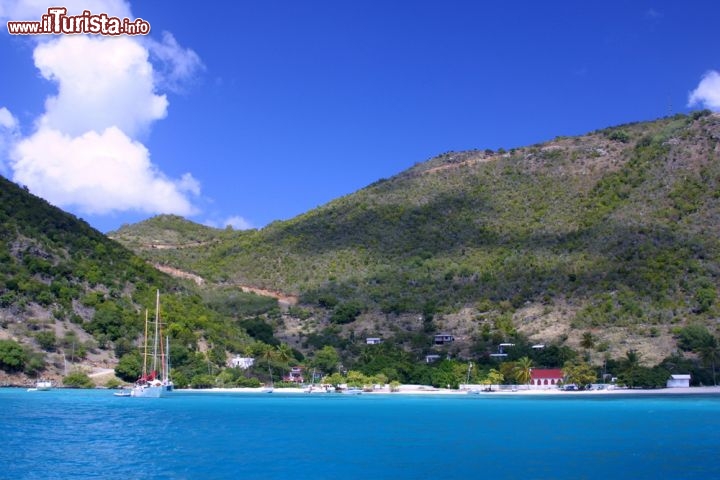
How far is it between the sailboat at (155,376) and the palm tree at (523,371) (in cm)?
4185

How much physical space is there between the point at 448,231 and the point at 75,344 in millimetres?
77988

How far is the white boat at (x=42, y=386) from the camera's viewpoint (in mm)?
83000

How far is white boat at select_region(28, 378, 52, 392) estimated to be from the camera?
272 feet

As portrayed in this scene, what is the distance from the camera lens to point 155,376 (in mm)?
87438

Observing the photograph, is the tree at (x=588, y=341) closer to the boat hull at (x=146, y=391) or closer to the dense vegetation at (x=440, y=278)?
the dense vegetation at (x=440, y=278)

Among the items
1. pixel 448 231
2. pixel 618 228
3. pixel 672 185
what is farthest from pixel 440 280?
pixel 672 185

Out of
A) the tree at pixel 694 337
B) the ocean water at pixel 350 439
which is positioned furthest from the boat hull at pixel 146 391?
the tree at pixel 694 337

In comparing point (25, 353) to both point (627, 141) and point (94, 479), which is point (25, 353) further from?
point (627, 141)

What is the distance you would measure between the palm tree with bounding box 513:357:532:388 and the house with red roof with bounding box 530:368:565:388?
864mm

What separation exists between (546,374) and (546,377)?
421 millimetres

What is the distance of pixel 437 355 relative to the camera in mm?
111500

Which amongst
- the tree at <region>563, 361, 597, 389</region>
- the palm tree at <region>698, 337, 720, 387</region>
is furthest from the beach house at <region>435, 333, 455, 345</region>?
the palm tree at <region>698, 337, 720, 387</region>

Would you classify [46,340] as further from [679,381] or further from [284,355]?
[679,381]

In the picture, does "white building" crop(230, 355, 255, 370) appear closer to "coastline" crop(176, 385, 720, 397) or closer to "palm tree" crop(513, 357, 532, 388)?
"coastline" crop(176, 385, 720, 397)
